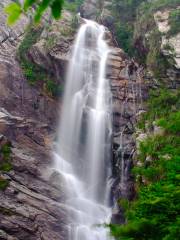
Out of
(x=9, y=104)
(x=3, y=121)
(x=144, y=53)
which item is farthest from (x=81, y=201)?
(x=144, y=53)

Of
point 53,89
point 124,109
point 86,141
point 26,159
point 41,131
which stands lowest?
point 26,159

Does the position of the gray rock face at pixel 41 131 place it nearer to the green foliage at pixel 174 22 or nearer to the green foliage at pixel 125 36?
the green foliage at pixel 125 36

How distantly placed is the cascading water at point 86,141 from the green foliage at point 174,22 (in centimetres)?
432

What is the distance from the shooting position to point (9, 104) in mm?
22656

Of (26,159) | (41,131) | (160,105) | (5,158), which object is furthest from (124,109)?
(5,158)

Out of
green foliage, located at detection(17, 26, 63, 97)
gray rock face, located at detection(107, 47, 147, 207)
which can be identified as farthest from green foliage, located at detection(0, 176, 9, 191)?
green foliage, located at detection(17, 26, 63, 97)

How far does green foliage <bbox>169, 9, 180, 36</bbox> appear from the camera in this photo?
82.8 feet

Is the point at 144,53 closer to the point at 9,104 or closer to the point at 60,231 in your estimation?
the point at 9,104

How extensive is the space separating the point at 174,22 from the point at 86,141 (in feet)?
30.2

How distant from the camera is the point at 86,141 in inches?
891

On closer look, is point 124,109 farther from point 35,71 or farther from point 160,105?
point 35,71

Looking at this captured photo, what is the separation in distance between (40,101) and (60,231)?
31.5 feet

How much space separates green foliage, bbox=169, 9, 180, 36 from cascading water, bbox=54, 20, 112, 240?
432 cm

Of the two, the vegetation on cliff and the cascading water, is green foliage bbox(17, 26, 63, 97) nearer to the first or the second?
the cascading water
